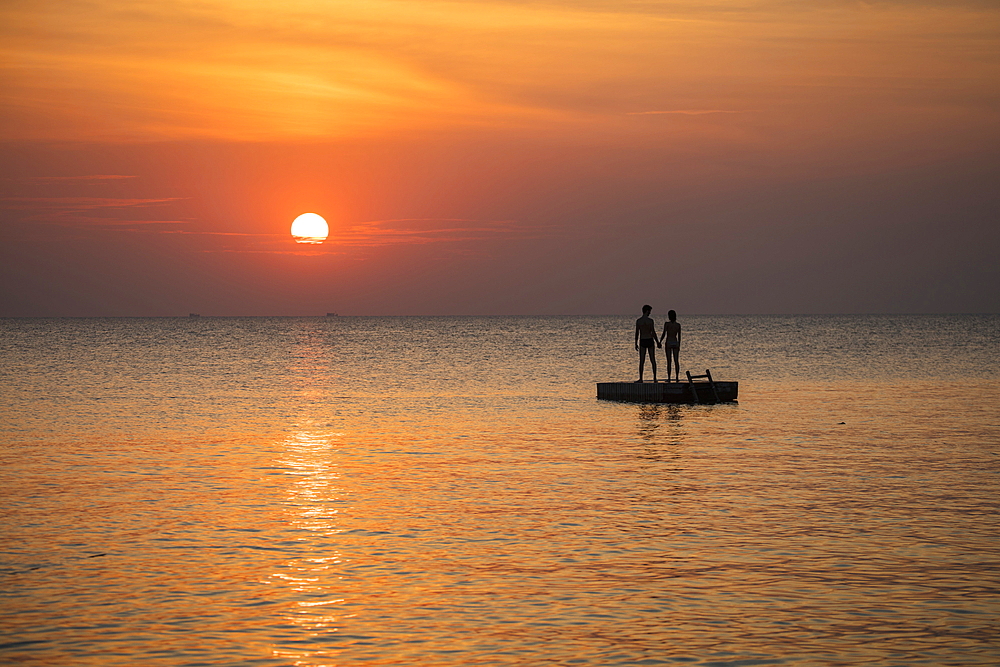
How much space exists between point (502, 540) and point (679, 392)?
21.9 metres

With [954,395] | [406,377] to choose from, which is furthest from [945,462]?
[406,377]

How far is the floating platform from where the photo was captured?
34.4 meters

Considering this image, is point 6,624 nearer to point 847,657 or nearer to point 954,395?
point 847,657

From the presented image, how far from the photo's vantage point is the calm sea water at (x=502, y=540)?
9.39 m

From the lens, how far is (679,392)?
3447cm

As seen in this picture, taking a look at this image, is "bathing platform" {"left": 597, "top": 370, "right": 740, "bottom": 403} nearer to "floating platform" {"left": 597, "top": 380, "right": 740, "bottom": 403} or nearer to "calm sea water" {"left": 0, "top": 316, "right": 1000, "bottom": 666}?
"floating platform" {"left": 597, "top": 380, "right": 740, "bottom": 403}

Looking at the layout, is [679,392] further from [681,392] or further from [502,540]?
[502,540]

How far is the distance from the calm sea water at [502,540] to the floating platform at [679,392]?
164 inches

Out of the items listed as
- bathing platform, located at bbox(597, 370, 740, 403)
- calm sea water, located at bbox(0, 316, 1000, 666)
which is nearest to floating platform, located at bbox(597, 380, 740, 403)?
bathing platform, located at bbox(597, 370, 740, 403)

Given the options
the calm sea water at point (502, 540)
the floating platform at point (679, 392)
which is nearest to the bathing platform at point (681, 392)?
the floating platform at point (679, 392)

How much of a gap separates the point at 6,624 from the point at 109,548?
3.19 meters

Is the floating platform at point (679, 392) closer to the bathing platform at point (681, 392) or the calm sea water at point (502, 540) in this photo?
the bathing platform at point (681, 392)

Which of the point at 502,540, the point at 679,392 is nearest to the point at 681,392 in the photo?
the point at 679,392

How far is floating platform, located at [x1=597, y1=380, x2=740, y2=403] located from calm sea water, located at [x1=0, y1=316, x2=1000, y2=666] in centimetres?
417
